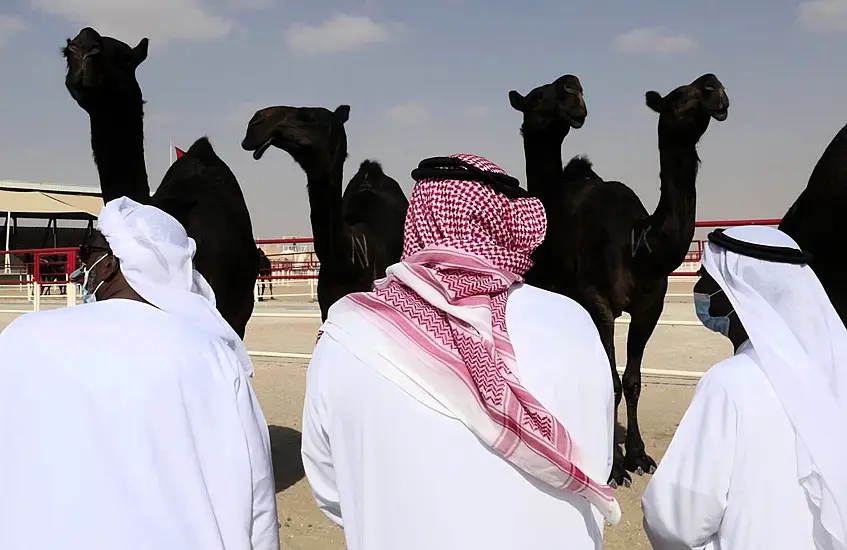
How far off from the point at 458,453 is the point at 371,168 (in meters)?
5.22

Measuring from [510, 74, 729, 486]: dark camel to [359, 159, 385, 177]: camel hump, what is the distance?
4.21 ft

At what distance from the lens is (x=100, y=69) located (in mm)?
4734

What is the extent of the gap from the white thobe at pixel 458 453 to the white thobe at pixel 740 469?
0.22m

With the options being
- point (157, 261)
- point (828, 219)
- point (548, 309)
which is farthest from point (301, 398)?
point (548, 309)

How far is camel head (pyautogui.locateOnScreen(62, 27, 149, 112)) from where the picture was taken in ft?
15.4

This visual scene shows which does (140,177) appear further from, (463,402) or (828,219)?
(828,219)

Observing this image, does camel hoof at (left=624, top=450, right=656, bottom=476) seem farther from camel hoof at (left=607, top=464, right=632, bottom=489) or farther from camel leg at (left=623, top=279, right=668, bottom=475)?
camel hoof at (left=607, top=464, right=632, bottom=489)

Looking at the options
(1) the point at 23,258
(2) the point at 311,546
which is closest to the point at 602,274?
(2) the point at 311,546

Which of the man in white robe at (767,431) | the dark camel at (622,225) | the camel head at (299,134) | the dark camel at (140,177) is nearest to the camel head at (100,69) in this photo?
the dark camel at (140,177)

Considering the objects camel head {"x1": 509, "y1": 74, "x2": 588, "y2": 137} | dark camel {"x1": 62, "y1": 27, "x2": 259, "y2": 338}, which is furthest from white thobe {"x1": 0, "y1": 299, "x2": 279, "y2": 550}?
camel head {"x1": 509, "y1": 74, "x2": 588, "y2": 137}

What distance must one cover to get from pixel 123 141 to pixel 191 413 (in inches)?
140

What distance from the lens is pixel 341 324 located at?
1800 mm

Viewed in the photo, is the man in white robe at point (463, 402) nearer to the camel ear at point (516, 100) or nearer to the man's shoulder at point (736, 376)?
the man's shoulder at point (736, 376)

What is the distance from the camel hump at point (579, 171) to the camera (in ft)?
21.5
